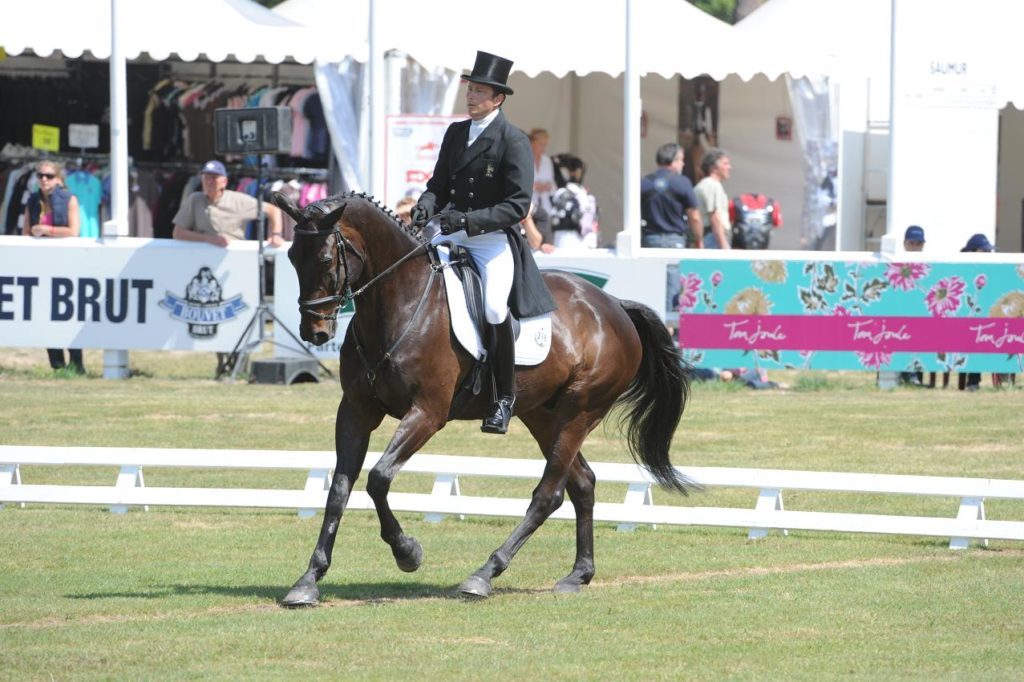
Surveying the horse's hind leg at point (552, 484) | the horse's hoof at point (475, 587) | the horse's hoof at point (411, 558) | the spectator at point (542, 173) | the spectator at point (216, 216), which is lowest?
the horse's hoof at point (475, 587)

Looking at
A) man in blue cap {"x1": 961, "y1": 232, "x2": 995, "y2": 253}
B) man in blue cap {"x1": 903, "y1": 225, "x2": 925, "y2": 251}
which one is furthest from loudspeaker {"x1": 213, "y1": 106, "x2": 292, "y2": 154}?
man in blue cap {"x1": 961, "y1": 232, "x2": 995, "y2": 253}

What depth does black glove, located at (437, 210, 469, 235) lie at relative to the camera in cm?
884

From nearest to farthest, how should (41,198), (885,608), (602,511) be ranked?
(885,608) < (602,511) < (41,198)

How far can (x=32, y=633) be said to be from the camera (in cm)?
786

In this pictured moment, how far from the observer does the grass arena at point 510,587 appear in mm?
7422

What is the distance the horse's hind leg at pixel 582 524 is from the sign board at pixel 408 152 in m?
10.2

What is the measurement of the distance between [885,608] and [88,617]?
3775 millimetres

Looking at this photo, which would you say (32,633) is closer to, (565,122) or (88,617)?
(88,617)

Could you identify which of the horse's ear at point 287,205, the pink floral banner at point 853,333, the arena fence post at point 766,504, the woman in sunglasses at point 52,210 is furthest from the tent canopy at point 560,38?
the horse's ear at point 287,205

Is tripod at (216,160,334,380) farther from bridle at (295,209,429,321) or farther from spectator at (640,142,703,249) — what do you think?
bridle at (295,209,429,321)

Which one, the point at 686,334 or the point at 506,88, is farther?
the point at 686,334

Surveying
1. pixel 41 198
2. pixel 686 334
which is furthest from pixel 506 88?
pixel 41 198

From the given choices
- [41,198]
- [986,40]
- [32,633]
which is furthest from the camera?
[986,40]

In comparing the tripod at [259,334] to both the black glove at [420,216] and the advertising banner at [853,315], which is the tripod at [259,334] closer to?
the advertising banner at [853,315]
